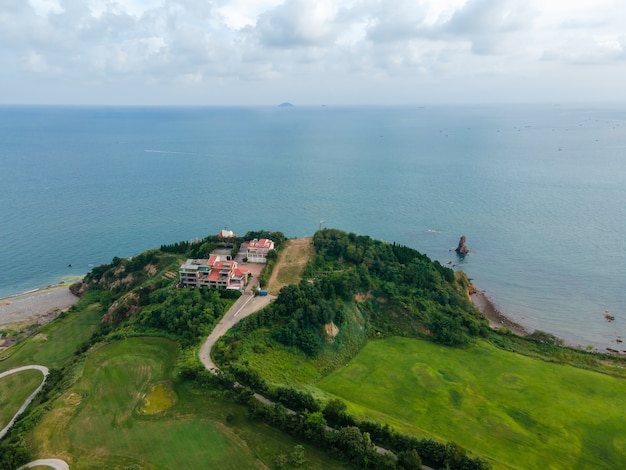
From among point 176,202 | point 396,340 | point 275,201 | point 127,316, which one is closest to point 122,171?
point 176,202

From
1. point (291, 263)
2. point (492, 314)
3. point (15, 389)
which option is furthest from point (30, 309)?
point (492, 314)

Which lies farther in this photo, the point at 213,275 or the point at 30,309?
the point at 30,309

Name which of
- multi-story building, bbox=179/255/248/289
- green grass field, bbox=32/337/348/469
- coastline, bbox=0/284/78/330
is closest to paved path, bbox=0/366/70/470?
green grass field, bbox=32/337/348/469

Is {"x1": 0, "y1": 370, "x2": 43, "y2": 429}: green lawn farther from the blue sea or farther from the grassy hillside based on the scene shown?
the blue sea

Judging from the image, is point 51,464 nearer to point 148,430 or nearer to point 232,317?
point 148,430

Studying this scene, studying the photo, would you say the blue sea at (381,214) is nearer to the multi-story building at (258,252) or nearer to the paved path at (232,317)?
the multi-story building at (258,252)

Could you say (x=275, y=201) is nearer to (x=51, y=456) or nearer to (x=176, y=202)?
(x=176, y=202)
